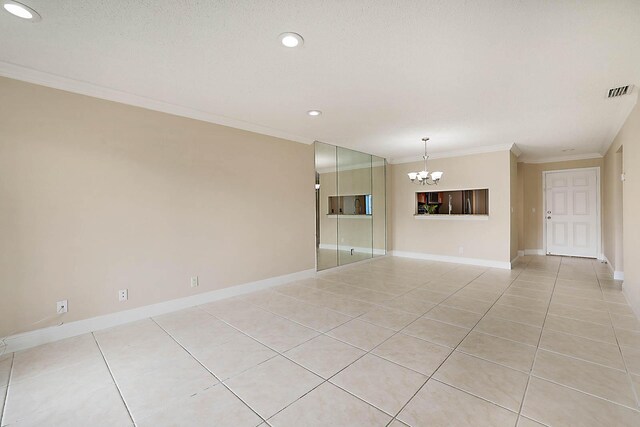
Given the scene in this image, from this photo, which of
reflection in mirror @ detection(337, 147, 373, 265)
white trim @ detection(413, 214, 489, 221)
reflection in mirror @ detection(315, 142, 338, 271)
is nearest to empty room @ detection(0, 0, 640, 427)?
reflection in mirror @ detection(315, 142, 338, 271)

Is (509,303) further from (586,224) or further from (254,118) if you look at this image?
(586,224)

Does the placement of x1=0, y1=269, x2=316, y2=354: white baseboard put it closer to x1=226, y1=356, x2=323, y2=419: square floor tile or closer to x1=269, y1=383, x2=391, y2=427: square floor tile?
x1=226, y1=356, x2=323, y2=419: square floor tile

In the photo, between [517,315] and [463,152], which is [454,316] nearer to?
[517,315]

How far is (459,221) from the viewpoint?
631 centimetres

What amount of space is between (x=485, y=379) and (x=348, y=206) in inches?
181

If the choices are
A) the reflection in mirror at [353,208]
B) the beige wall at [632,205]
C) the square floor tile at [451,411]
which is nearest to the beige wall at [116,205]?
the reflection in mirror at [353,208]

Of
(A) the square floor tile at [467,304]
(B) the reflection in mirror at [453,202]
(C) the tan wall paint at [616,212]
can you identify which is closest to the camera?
(A) the square floor tile at [467,304]

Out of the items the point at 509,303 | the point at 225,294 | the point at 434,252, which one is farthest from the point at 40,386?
the point at 434,252

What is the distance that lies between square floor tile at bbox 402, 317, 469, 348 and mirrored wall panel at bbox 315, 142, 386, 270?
106 inches

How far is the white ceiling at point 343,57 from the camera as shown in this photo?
184 cm

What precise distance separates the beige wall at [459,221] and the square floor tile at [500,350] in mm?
3761

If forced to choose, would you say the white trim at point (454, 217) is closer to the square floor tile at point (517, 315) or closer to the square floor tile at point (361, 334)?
the square floor tile at point (517, 315)

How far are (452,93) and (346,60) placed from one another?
142 centimetres

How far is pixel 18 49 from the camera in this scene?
2260 millimetres
